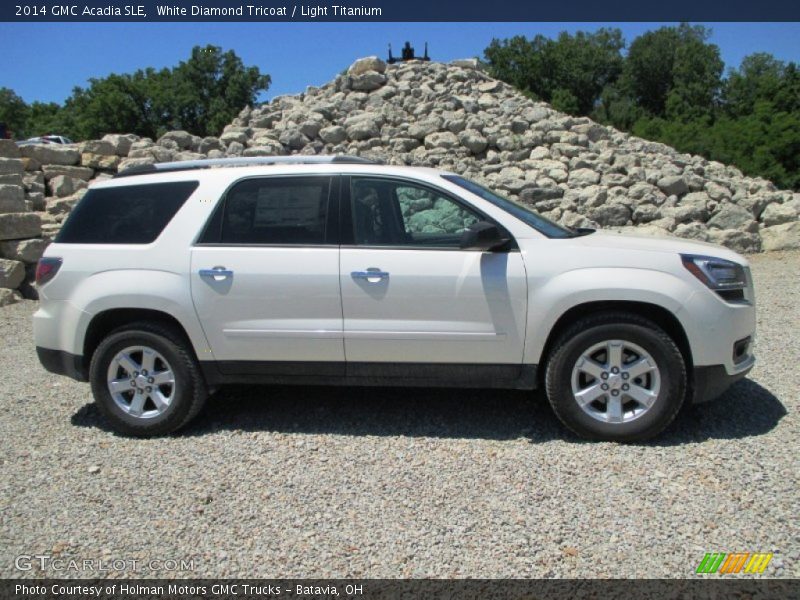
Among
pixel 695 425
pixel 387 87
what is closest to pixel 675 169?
pixel 387 87

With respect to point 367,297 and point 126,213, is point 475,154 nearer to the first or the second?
point 126,213

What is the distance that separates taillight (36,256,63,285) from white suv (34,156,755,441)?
0.5 inches

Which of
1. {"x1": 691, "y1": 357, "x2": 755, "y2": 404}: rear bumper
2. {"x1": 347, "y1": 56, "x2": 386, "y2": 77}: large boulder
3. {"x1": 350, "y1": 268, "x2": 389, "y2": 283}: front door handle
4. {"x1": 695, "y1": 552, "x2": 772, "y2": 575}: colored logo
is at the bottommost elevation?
{"x1": 695, "y1": 552, "x2": 772, "y2": 575}: colored logo

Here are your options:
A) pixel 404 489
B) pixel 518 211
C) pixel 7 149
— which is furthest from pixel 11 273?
pixel 404 489

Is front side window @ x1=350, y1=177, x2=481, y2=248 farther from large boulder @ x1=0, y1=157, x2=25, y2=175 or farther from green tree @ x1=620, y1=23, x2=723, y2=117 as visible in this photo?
green tree @ x1=620, y1=23, x2=723, y2=117

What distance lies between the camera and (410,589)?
3.00 metres

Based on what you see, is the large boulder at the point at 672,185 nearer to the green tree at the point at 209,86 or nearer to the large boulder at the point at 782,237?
the large boulder at the point at 782,237

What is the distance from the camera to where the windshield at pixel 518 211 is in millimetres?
4691

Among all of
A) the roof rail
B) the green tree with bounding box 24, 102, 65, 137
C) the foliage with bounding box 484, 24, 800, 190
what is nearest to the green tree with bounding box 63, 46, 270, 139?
the green tree with bounding box 24, 102, 65, 137

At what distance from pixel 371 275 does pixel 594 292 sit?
146 centimetres

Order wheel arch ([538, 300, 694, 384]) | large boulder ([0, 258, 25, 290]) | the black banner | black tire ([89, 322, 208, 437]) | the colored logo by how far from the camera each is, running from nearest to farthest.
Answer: the black banner → the colored logo → wheel arch ([538, 300, 694, 384]) → black tire ([89, 322, 208, 437]) → large boulder ([0, 258, 25, 290])

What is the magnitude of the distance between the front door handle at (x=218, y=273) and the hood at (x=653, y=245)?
2.41 metres

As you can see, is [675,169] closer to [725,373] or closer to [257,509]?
[725,373]

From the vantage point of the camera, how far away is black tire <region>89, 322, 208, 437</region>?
4730 millimetres
